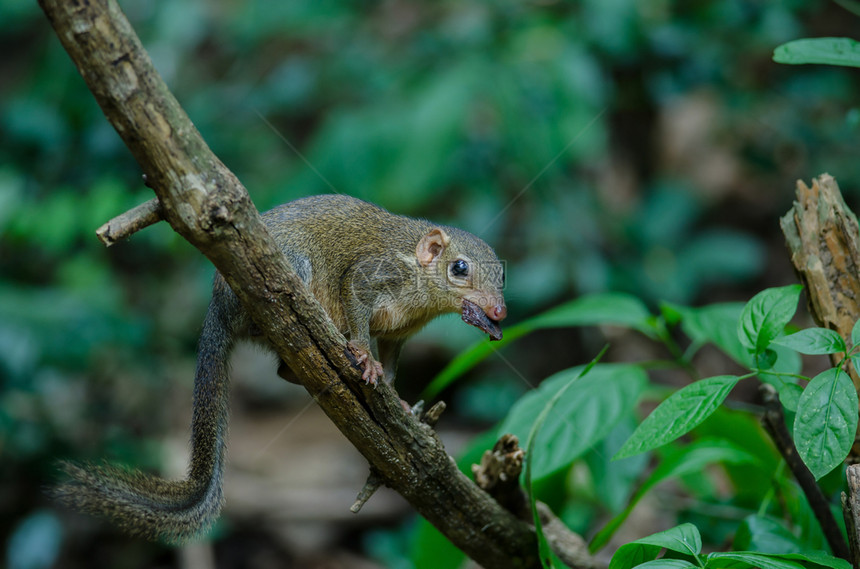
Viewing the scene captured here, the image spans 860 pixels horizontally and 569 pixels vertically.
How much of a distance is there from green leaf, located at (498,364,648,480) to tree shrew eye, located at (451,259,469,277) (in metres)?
0.52

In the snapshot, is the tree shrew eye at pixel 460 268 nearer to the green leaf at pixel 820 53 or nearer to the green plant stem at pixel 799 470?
the green plant stem at pixel 799 470

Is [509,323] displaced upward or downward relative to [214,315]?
downward

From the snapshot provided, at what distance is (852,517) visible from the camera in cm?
200

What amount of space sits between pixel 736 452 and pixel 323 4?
12.3 ft

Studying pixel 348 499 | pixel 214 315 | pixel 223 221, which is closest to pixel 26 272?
pixel 348 499

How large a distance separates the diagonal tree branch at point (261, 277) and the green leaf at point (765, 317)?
3.21 feet

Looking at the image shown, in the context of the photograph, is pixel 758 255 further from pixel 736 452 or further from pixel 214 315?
pixel 214 315

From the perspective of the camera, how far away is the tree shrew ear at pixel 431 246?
299 centimetres

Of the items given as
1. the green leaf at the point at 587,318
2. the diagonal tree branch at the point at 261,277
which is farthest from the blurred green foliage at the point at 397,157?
the diagonal tree branch at the point at 261,277

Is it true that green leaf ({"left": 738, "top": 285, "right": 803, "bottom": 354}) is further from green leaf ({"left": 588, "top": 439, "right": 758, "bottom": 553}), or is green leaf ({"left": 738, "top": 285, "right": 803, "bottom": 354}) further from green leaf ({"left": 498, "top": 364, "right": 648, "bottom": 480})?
green leaf ({"left": 588, "top": 439, "right": 758, "bottom": 553})

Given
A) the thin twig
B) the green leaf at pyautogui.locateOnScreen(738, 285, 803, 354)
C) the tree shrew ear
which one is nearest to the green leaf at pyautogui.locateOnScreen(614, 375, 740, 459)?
the green leaf at pyautogui.locateOnScreen(738, 285, 803, 354)

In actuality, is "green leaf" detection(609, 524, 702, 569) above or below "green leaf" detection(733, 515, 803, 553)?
above

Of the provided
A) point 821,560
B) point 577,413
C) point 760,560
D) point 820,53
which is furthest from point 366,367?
point 820,53

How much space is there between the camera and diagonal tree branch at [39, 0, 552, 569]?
1.60 metres
